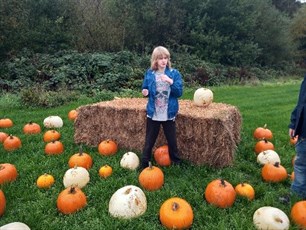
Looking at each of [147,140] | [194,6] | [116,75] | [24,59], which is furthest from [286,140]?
[194,6]

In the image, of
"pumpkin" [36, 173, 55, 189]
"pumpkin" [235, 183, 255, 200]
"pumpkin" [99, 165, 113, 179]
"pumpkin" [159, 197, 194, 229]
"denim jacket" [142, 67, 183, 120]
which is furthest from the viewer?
Result: "denim jacket" [142, 67, 183, 120]

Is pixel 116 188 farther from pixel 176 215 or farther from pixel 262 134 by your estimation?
pixel 262 134

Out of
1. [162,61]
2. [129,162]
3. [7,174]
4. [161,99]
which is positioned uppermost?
[162,61]

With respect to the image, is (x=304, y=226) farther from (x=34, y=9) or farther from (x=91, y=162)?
(x=34, y=9)

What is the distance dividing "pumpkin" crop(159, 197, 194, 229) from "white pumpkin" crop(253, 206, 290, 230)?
0.70 metres

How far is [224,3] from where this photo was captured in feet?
77.3

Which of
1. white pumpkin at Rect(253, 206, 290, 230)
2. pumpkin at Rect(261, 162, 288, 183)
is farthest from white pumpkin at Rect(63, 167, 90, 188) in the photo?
pumpkin at Rect(261, 162, 288, 183)

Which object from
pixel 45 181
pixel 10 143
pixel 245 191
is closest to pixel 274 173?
pixel 245 191

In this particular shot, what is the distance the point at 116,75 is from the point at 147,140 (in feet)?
28.1

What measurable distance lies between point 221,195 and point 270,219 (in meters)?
0.67

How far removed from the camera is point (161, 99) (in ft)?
17.4

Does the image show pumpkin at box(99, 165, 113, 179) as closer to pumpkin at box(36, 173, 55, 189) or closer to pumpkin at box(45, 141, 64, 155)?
pumpkin at box(36, 173, 55, 189)

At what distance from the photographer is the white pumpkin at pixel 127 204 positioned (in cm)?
395

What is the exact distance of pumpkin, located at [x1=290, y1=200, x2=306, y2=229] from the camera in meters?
3.75
